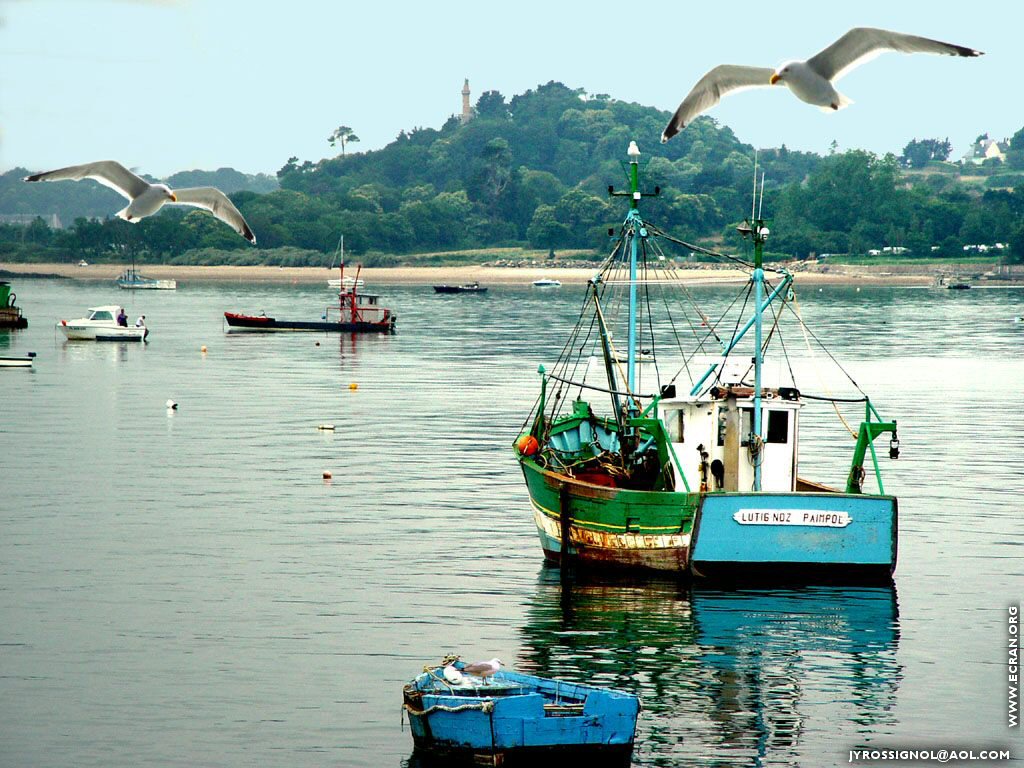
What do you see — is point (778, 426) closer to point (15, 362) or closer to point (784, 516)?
point (784, 516)

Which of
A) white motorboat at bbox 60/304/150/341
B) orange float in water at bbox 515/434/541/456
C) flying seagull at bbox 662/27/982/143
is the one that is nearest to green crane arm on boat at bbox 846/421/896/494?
orange float in water at bbox 515/434/541/456

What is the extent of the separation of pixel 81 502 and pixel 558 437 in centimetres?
1545

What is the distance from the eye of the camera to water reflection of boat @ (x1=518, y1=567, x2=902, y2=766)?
83.9ft

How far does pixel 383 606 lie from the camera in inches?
1344

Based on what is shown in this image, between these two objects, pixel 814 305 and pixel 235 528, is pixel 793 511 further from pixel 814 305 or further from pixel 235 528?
pixel 814 305

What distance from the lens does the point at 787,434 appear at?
117 feet

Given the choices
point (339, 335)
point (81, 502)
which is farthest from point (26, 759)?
point (339, 335)

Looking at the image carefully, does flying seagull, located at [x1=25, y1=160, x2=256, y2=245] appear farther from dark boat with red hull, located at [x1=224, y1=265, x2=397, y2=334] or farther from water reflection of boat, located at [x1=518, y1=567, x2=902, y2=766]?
dark boat with red hull, located at [x1=224, y1=265, x2=397, y2=334]

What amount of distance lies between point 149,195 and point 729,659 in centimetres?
1402

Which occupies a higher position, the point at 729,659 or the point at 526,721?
the point at 526,721

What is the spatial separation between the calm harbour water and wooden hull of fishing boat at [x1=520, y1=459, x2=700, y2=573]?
2.46ft

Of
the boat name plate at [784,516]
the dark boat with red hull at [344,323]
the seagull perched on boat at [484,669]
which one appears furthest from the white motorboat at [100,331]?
the seagull perched on boat at [484,669]

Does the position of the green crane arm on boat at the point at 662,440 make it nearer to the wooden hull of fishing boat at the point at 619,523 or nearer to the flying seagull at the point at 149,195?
the wooden hull of fishing boat at the point at 619,523
